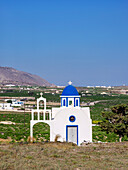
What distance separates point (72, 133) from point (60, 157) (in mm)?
10048

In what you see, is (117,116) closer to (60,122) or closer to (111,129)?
(111,129)

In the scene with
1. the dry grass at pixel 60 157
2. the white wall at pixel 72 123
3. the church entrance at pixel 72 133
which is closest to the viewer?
the dry grass at pixel 60 157

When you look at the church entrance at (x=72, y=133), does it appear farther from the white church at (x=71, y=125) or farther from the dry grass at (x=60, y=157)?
the dry grass at (x=60, y=157)

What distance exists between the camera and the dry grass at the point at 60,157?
1535 cm

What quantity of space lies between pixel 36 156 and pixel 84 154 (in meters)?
2.97

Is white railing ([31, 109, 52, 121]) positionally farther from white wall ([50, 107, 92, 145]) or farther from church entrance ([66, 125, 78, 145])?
church entrance ([66, 125, 78, 145])

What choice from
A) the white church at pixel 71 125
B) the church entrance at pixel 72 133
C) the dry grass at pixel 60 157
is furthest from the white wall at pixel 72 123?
the dry grass at pixel 60 157

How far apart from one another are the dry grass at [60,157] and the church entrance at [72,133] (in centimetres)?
573

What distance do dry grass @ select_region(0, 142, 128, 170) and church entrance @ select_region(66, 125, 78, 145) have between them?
18.8 feet

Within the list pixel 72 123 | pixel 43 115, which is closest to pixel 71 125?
pixel 72 123

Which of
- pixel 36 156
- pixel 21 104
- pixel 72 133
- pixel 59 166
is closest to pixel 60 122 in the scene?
pixel 72 133

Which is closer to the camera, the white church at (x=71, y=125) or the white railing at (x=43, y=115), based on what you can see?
the white church at (x=71, y=125)

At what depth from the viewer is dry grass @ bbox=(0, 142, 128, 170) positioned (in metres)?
15.4

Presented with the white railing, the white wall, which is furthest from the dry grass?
the white railing
